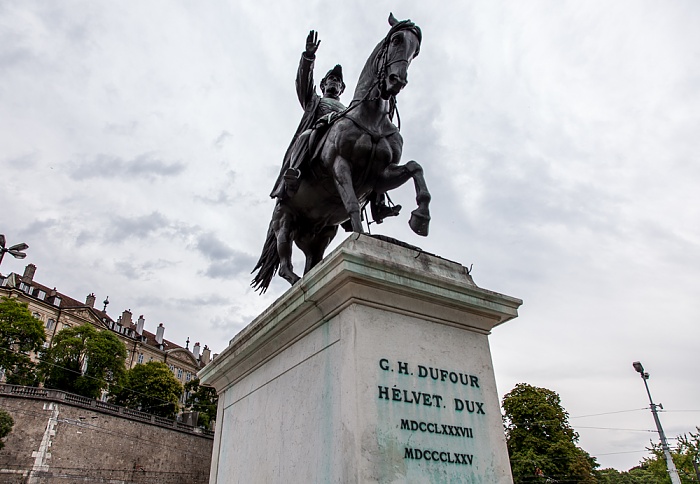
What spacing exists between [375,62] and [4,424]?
41714 millimetres

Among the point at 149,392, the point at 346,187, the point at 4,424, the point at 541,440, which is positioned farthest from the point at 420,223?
the point at 149,392

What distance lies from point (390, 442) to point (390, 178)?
9.10 feet

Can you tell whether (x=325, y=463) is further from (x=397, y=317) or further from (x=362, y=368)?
(x=397, y=317)

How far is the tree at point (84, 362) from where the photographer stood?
47.5 metres

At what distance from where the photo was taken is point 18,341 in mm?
47406

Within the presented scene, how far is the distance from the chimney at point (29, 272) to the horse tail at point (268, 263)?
73.5 meters

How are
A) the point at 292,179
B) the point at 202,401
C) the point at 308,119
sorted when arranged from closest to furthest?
1. the point at 292,179
2. the point at 308,119
3. the point at 202,401

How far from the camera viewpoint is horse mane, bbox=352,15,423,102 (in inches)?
205

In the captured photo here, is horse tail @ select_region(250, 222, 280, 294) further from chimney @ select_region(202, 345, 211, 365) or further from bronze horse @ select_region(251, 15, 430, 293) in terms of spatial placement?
chimney @ select_region(202, 345, 211, 365)

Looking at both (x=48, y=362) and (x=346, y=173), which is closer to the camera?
(x=346, y=173)

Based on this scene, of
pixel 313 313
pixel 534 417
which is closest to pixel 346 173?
pixel 313 313

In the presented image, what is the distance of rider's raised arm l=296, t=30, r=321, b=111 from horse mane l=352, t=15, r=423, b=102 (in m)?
1.00

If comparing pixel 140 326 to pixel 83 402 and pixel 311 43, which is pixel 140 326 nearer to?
pixel 83 402

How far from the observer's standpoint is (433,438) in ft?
11.6
